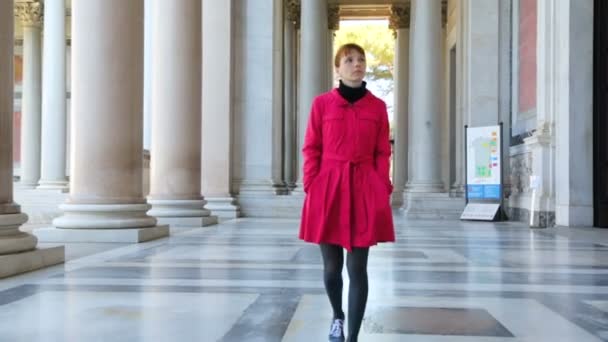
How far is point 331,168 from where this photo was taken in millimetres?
6016

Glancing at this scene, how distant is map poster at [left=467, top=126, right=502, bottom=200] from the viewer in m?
28.7

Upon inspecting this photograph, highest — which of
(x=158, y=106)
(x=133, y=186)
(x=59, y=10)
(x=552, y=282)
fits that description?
(x=59, y=10)

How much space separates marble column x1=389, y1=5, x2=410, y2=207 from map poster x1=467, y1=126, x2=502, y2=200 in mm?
16031

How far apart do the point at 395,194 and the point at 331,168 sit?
133ft

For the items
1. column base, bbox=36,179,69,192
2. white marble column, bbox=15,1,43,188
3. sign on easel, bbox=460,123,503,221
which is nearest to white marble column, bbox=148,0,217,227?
sign on easel, bbox=460,123,503,221

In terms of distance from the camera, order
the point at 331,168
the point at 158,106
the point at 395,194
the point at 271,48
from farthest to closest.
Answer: the point at 395,194 < the point at 271,48 < the point at 158,106 < the point at 331,168

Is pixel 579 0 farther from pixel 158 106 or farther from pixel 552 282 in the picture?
→ pixel 552 282

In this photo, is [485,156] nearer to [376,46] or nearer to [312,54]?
[312,54]

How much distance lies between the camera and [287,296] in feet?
28.1

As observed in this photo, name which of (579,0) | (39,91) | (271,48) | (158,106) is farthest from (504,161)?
(39,91)

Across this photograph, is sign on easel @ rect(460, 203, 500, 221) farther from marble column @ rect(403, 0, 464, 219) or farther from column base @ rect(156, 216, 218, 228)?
column base @ rect(156, 216, 218, 228)

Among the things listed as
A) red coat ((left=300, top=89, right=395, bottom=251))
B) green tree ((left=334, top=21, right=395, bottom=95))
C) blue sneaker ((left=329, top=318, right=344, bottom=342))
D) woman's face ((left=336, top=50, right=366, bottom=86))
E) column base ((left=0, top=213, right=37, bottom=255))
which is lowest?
blue sneaker ((left=329, top=318, right=344, bottom=342))

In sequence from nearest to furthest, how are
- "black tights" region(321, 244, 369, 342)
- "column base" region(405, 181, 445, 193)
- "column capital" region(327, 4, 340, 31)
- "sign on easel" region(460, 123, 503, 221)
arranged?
"black tights" region(321, 244, 369, 342) < "sign on easel" region(460, 123, 503, 221) < "column base" region(405, 181, 445, 193) < "column capital" region(327, 4, 340, 31)

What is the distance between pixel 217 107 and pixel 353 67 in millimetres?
23503
